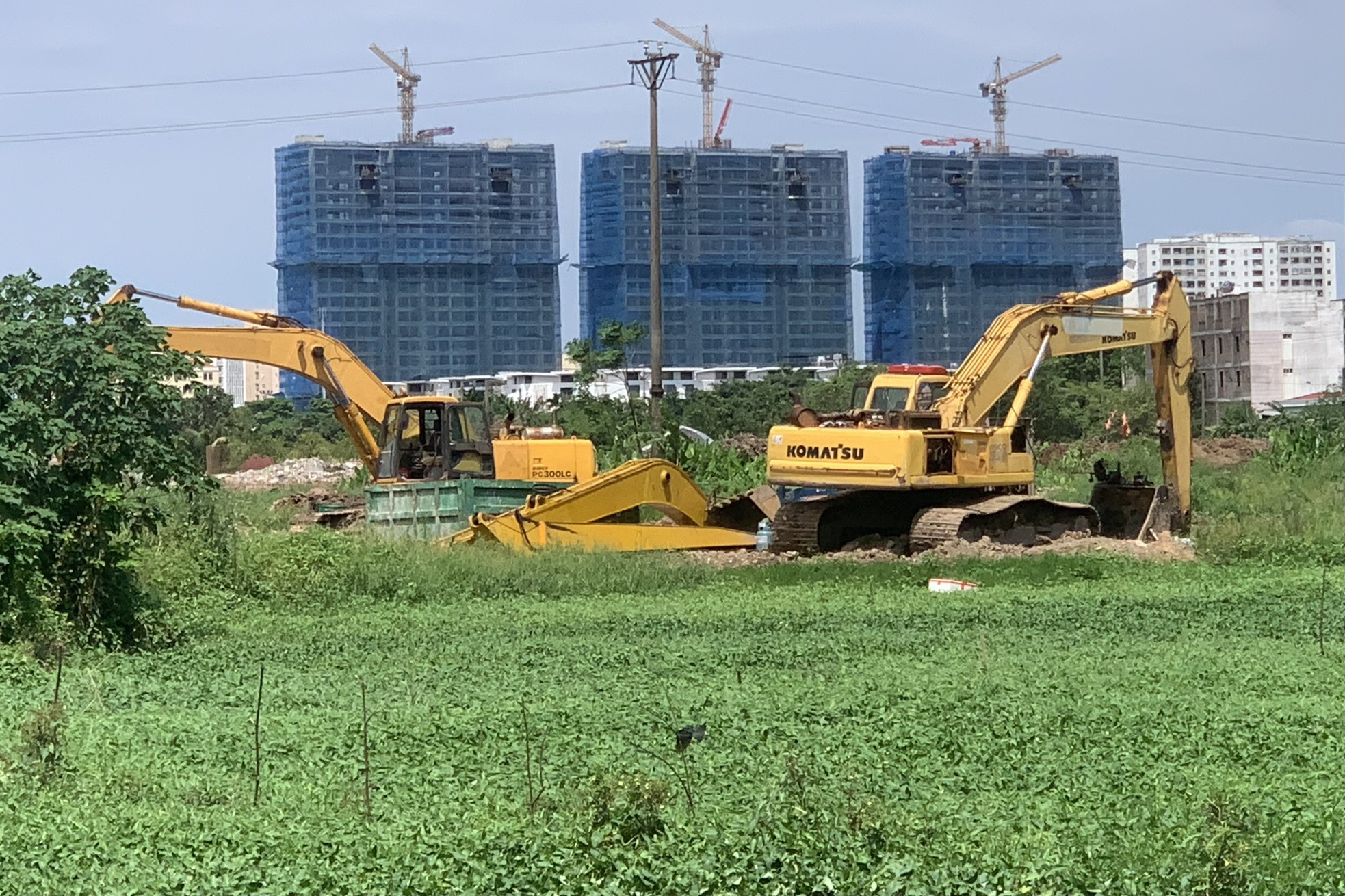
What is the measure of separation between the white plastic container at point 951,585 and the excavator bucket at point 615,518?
5.11m

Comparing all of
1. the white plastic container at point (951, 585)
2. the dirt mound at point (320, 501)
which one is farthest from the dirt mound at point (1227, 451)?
the white plastic container at point (951, 585)

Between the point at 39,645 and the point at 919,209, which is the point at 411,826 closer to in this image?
the point at 39,645

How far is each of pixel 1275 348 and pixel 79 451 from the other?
90.3 meters

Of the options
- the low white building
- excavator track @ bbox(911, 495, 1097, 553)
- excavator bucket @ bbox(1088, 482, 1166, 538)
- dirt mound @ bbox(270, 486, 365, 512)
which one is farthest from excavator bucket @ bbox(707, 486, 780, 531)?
the low white building

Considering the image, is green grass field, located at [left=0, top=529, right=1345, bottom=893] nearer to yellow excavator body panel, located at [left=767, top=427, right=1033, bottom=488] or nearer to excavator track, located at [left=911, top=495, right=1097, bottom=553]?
excavator track, located at [left=911, top=495, right=1097, bottom=553]

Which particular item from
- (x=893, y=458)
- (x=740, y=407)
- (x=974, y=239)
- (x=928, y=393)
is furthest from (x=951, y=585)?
(x=974, y=239)

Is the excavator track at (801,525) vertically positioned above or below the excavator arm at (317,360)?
below

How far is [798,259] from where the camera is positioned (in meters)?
115

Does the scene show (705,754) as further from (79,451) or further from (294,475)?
(294,475)

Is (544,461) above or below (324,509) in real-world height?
above

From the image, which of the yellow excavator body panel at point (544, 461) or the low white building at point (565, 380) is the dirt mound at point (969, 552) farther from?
the low white building at point (565, 380)

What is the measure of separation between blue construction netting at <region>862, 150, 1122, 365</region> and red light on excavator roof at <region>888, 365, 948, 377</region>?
3308 inches

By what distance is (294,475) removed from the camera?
186 feet

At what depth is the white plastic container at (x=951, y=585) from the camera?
20733 millimetres
